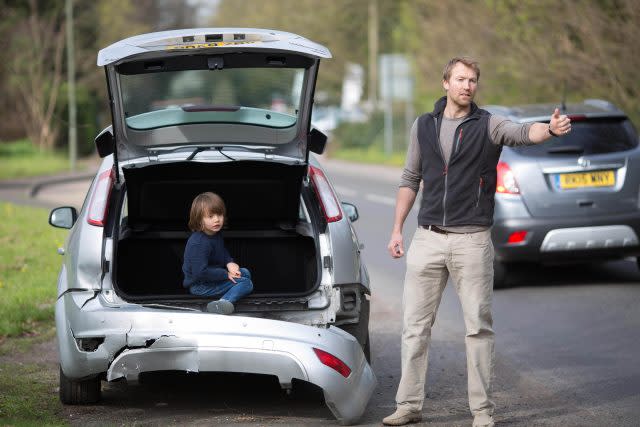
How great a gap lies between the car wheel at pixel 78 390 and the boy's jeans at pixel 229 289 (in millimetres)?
723

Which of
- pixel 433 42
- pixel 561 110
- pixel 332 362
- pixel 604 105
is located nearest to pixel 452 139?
pixel 332 362

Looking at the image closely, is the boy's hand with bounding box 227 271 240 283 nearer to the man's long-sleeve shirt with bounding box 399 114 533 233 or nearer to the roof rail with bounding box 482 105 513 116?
the man's long-sleeve shirt with bounding box 399 114 533 233

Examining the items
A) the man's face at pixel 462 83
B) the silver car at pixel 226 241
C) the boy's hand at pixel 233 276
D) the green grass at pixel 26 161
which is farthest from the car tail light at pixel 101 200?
the green grass at pixel 26 161

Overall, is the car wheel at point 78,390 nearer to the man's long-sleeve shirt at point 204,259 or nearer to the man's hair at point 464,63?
the man's long-sleeve shirt at point 204,259

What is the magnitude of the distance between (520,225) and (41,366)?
4.61m

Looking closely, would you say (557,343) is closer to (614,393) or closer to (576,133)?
(614,393)

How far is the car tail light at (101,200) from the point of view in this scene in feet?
21.4

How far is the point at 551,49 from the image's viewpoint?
2547cm

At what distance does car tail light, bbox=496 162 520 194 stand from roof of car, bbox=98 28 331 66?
14.4 feet

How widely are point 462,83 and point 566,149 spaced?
507cm

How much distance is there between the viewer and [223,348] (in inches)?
229

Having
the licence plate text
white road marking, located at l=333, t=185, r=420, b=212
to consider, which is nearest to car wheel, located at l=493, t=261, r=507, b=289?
the licence plate text

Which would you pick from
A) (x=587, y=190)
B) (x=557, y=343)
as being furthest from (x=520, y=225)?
(x=557, y=343)

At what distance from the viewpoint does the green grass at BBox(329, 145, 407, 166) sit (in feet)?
133
